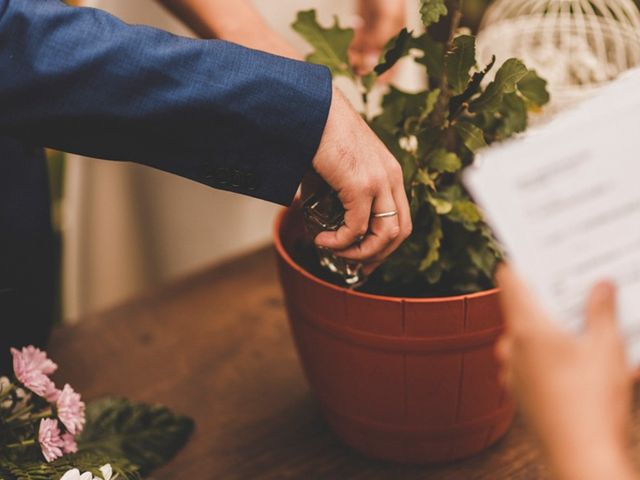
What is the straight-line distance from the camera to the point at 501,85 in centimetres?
75

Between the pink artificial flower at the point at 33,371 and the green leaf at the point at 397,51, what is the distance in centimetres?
46

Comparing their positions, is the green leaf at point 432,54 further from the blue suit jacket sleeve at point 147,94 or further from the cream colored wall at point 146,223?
the cream colored wall at point 146,223

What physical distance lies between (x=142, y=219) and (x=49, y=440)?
106 cm

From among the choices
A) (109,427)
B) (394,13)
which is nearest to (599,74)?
(394,13)

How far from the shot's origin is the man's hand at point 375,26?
1435 mm

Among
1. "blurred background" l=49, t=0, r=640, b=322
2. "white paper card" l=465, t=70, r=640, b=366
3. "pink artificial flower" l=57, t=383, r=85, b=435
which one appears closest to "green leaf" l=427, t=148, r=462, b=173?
"white paper card" l=465, t=70, r=640, b=366

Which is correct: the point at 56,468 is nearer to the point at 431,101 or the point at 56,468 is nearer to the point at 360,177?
the point at 360,177

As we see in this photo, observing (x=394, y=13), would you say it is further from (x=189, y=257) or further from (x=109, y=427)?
(x=109, y=427)

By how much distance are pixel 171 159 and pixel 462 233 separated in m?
0.32

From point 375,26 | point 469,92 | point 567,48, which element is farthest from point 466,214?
point 375,26

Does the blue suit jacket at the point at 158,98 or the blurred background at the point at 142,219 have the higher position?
the blue suit jacket at the point at 158,98

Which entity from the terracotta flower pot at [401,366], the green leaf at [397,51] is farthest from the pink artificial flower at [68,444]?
the green leaf at [397,51]

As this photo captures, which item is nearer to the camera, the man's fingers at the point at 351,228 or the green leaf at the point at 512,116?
the man's fingers at the point at 351,228

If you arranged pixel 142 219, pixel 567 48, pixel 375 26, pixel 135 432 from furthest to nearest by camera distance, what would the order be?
pixel 142 219 → pixel 375 26 → pixel 567 48 → pixel 135 432
